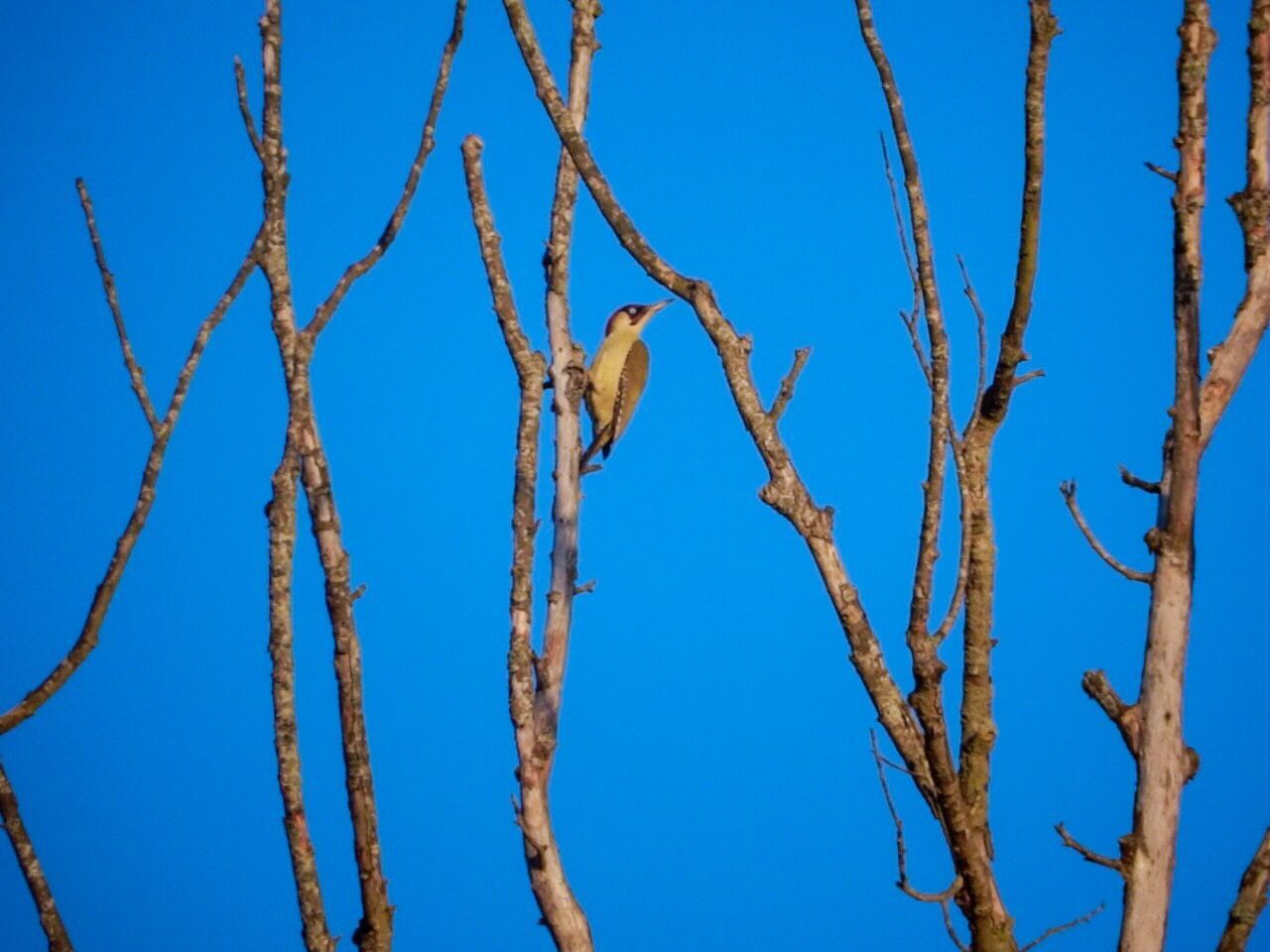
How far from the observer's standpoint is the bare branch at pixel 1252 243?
2625mm

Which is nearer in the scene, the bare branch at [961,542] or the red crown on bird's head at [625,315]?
the bare branch at [961,542]

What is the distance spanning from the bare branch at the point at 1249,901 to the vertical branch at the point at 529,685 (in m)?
1.61

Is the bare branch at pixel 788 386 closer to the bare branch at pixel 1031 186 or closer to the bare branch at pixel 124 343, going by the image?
the bare branch at pixel 1031 186

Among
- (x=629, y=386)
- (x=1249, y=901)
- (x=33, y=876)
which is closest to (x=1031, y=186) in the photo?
(x=1249, y=901)

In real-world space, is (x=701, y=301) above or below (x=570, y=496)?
below

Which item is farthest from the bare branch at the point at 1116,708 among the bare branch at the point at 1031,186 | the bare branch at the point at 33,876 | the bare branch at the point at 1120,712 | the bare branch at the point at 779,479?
the bare branch at the point at 33,876

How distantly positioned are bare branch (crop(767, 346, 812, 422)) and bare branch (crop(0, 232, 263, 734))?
1250 mm

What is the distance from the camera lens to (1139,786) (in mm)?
2668

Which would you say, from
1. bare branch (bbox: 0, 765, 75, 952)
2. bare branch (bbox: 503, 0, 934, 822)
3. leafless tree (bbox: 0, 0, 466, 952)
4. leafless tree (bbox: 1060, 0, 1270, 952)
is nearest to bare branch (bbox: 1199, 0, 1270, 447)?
leafless tree (bbox: 1060, 0, 1270, 952)

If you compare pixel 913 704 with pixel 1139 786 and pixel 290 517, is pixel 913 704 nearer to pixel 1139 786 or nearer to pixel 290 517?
pixel 1139 786

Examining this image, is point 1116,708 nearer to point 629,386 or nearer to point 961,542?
point 961,542

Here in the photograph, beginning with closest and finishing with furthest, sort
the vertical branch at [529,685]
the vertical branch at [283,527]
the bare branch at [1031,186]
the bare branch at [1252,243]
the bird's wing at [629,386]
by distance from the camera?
1. the bare branch at [1031,186]
2. the bare branch at [1252,243]
3. the vertical branch at [283,527]
4. the vertical branch at [529,685]
5. the bird's wing at [629,386]

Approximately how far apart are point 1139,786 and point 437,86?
7.52 feet

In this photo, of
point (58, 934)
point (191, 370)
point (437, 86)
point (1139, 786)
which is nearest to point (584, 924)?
point (58, 934)
